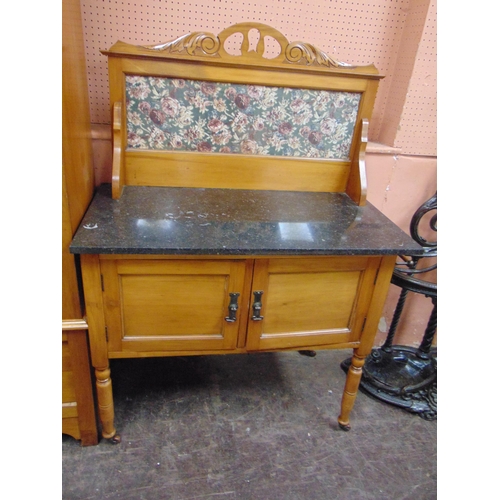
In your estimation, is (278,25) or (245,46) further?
(278,25)

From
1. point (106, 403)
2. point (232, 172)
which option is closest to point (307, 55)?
point (232, 172)

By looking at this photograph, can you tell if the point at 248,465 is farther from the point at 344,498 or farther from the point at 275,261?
the point at 275,261

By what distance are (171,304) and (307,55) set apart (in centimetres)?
99

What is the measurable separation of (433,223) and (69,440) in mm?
1798

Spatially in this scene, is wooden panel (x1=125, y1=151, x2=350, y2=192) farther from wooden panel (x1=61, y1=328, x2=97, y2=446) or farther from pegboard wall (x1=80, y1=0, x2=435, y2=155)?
wooden panel (x1=61, y1=328, x2=97, y2=446)

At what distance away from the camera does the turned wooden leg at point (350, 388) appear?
144 centimetres

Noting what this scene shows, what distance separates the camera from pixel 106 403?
133cm

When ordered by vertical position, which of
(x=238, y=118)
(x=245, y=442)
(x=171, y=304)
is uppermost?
(x=238, y=118)

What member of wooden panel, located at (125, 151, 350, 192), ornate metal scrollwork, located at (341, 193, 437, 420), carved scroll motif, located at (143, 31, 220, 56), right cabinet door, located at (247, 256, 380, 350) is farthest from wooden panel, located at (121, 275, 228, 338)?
ornate metal scrollwork, located at (341, 193, 437, 420)

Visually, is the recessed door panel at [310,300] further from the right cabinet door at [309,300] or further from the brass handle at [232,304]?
the brass handle at [232,304]

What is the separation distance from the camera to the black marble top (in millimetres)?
1057

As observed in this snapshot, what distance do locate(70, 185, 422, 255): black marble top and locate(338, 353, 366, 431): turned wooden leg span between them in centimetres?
49

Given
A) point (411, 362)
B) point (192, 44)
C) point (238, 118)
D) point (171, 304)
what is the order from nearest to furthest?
point (171, 304) → point (192, 44) → point (238, 118) → point (411, 362)

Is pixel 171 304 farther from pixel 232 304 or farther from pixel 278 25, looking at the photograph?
pixel 278 25
